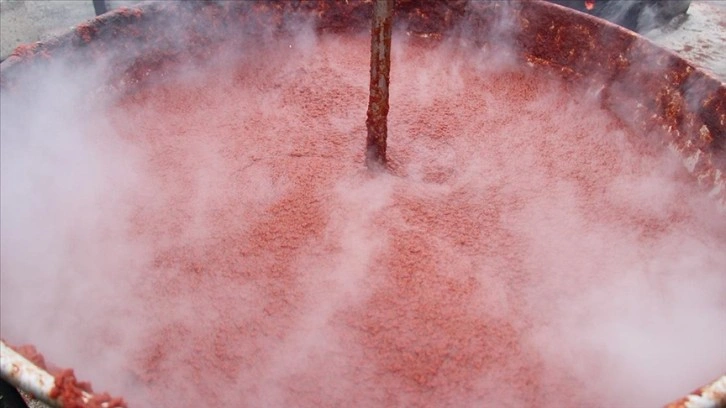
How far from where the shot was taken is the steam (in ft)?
4.15

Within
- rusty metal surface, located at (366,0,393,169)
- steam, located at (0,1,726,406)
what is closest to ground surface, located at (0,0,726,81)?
steam, located at (0,1,726,406)

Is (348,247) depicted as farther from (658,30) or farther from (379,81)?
(658,30)

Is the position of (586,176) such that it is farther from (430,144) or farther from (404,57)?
(404,57)

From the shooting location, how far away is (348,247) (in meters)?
1.46

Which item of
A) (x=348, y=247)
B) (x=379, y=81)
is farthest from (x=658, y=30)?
(x=348, y=247)

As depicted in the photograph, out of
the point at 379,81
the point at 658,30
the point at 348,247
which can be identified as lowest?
the point at 348,247

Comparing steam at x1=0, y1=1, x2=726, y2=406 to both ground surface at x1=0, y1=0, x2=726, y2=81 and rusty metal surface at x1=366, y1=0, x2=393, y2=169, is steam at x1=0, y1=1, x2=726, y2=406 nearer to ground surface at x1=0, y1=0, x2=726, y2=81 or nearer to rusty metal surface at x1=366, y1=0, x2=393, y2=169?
rusty metal surface at x1=366, y1=0, x2=393, y2=169

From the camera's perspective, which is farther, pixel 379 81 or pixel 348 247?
pixel 379 81

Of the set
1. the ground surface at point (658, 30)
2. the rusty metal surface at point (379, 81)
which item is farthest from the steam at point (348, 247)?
the ground surface at point (658, 30)

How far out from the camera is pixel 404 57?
2291 mm

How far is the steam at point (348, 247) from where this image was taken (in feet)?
4.15

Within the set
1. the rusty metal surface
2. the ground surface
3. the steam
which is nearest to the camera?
the steam

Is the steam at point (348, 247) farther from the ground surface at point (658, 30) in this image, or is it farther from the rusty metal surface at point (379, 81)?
the ground surface at point (658, 30)

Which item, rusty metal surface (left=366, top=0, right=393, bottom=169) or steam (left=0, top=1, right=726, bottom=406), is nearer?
steam (left=0, top=1, right=726, bottom=406)
